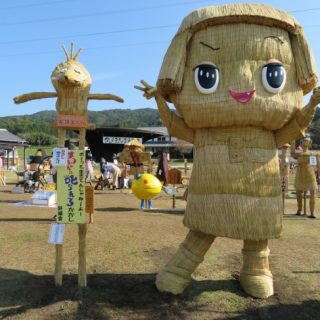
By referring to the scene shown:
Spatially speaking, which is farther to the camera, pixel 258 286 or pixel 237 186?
pixel 258 286

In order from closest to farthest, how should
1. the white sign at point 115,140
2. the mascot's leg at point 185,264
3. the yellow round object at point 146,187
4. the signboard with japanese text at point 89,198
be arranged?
the mascot's leg at point 185,264, the signboard with japanese text at point 89,198, the yellow round object at point 146,187, the white sign at point 115,140

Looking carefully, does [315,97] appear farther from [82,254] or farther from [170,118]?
[82,254]

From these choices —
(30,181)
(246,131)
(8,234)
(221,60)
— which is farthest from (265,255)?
(30,181)

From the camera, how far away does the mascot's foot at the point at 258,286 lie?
4113 millimetres

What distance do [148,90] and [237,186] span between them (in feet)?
5.00

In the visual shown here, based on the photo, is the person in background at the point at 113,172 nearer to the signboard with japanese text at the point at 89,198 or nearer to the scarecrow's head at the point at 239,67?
the signboard with japanese text at the point at 89,198

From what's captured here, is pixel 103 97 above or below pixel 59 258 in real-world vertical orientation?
above

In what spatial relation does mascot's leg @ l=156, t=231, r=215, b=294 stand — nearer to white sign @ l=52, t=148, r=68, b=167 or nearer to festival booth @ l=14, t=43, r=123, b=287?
festival booth @ l=14, t=43, r=123, b=287

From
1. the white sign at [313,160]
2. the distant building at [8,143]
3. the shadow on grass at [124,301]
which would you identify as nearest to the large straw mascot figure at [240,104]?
the shadow on grass at [124,301]

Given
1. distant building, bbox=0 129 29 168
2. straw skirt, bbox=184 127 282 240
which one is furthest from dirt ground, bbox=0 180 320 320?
distant building, bbox=0 129 29 168

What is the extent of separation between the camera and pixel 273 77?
12.4 ft

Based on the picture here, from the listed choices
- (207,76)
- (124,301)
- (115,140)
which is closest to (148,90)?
(207,76)

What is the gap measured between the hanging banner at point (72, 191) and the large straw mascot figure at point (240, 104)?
1.19 metres

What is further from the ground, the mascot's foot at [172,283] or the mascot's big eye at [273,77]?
the mascot's big eye at [273,77]
